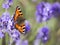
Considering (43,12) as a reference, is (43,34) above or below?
below

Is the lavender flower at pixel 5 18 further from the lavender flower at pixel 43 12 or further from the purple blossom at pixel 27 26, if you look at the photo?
the lavender flower at pixel 43 12

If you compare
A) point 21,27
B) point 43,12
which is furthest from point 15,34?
point 43,12

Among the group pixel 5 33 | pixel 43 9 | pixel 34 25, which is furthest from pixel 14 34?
pixel 43 9

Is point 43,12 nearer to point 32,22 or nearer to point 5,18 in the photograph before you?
point 32,22

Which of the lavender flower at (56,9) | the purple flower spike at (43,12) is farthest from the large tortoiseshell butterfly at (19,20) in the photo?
the lavender flower at (56,9)

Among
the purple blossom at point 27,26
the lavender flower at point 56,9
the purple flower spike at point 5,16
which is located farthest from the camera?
the purple flower spike at point 5,16

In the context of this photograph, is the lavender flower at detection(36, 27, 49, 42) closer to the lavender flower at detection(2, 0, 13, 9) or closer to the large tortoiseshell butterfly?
the large tortoiseshell butterfly

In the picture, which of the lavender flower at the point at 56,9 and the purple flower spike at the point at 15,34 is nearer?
the lavender flower at the point at 56,9
